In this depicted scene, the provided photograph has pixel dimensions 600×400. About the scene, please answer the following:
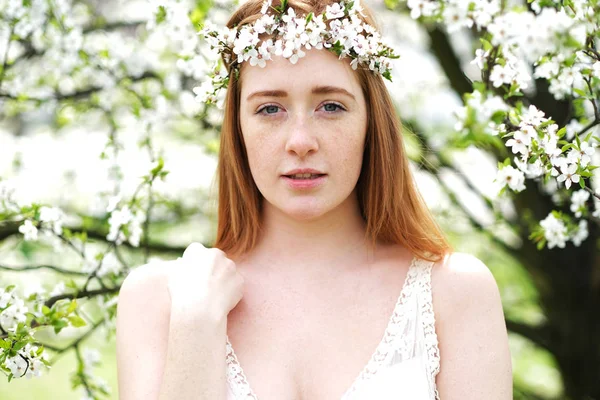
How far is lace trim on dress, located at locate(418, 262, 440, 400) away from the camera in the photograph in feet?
6.84

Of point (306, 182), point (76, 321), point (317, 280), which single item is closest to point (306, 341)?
point (317, 280)

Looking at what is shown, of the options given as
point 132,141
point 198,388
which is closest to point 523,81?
point 198,388

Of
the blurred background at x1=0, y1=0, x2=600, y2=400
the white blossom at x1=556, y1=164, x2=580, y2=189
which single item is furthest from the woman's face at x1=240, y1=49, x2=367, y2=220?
the blurred background at x1=0, y1=0, x2=600, y2=400

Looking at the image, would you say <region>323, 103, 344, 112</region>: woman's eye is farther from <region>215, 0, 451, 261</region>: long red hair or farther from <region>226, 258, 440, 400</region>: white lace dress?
<region>226, 258, 440, 400</region>: white lace dress

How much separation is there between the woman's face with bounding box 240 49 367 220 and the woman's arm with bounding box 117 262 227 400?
40 cm

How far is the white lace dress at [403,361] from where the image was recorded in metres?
2.04

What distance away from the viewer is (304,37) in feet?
6.89

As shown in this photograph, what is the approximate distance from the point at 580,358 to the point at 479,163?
1152 millimetres

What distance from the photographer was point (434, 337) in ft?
6.96

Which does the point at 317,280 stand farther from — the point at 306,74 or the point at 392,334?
the point at 306,74

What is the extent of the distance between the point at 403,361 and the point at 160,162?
111 cm

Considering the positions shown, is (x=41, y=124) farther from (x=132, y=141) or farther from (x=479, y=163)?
(x=479, y=163)

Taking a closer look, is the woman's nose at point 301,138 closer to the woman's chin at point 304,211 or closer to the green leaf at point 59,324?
the woman's chin at point 304,211

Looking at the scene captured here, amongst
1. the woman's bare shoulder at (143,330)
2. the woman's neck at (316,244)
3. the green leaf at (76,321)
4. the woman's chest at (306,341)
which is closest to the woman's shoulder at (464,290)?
the woman's chest at (306,341)
